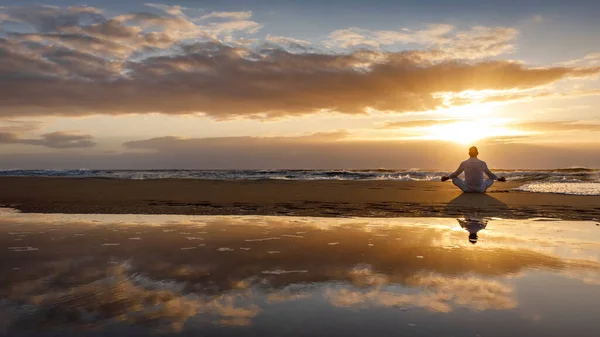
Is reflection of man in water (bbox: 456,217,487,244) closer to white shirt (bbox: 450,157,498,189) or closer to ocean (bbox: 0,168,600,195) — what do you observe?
white shirt (bbox: 450,157,498,189)

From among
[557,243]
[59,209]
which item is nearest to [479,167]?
[557,243]

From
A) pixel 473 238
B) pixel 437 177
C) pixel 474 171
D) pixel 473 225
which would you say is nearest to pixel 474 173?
pixel 474 171

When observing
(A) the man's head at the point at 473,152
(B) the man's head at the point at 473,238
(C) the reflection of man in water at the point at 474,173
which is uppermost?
(A) the man's head at the point at 473,152

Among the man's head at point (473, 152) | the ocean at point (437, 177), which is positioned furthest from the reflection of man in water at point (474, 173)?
the ocean at point (437, 177)

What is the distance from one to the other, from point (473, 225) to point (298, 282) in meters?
6.30

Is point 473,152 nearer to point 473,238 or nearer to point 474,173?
point 474,173

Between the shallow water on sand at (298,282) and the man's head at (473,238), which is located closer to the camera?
the shallow water on sand at (298,282)

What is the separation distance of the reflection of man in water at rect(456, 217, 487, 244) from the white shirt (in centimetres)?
818

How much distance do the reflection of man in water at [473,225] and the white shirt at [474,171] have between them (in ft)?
26.8

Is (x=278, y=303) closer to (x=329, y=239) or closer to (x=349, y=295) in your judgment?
(x=349, y=295)

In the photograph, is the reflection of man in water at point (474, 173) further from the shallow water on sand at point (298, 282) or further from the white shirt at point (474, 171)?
the shallow water on sand at point (298, 282)

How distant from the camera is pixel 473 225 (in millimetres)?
10156

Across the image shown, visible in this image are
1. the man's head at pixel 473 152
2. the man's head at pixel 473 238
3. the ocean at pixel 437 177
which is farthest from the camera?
the ocean at pixel 437 177

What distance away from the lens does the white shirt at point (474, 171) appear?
1897 centimetres
